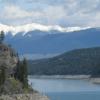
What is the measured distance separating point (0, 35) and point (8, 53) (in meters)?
18.5

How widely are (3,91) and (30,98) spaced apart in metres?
4.82

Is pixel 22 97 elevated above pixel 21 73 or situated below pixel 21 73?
below

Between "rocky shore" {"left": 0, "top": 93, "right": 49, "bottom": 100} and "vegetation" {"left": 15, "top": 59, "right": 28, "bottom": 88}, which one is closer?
"rocky shore" {"left": 0, "top": 93, "right": 49, "bottom": 100}

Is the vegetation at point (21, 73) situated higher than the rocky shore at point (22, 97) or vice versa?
the vegetation at point (21, 73)

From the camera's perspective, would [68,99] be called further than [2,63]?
Yes

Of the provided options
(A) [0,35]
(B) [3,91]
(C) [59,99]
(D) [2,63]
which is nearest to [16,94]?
(B) [3,91]

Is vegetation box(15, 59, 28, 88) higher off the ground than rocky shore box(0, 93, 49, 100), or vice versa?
vegetation box(15, 59, 28, 88)

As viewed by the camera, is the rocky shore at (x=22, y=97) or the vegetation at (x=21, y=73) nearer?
the rocky shore at (x=22, y=97)

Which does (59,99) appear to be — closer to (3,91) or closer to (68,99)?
(68,99)

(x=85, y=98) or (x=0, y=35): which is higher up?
(x=0, y=35)

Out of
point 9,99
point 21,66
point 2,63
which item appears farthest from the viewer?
point 21,66

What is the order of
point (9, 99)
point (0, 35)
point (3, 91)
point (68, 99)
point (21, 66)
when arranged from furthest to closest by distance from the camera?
1. point (68, 99)
2. point (0, 35)
3. point (21, 66)
4. point (3, 91)
5. point (9, 99)

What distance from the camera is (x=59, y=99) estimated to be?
146m

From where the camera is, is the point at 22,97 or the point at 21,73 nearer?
the point at 22,97
